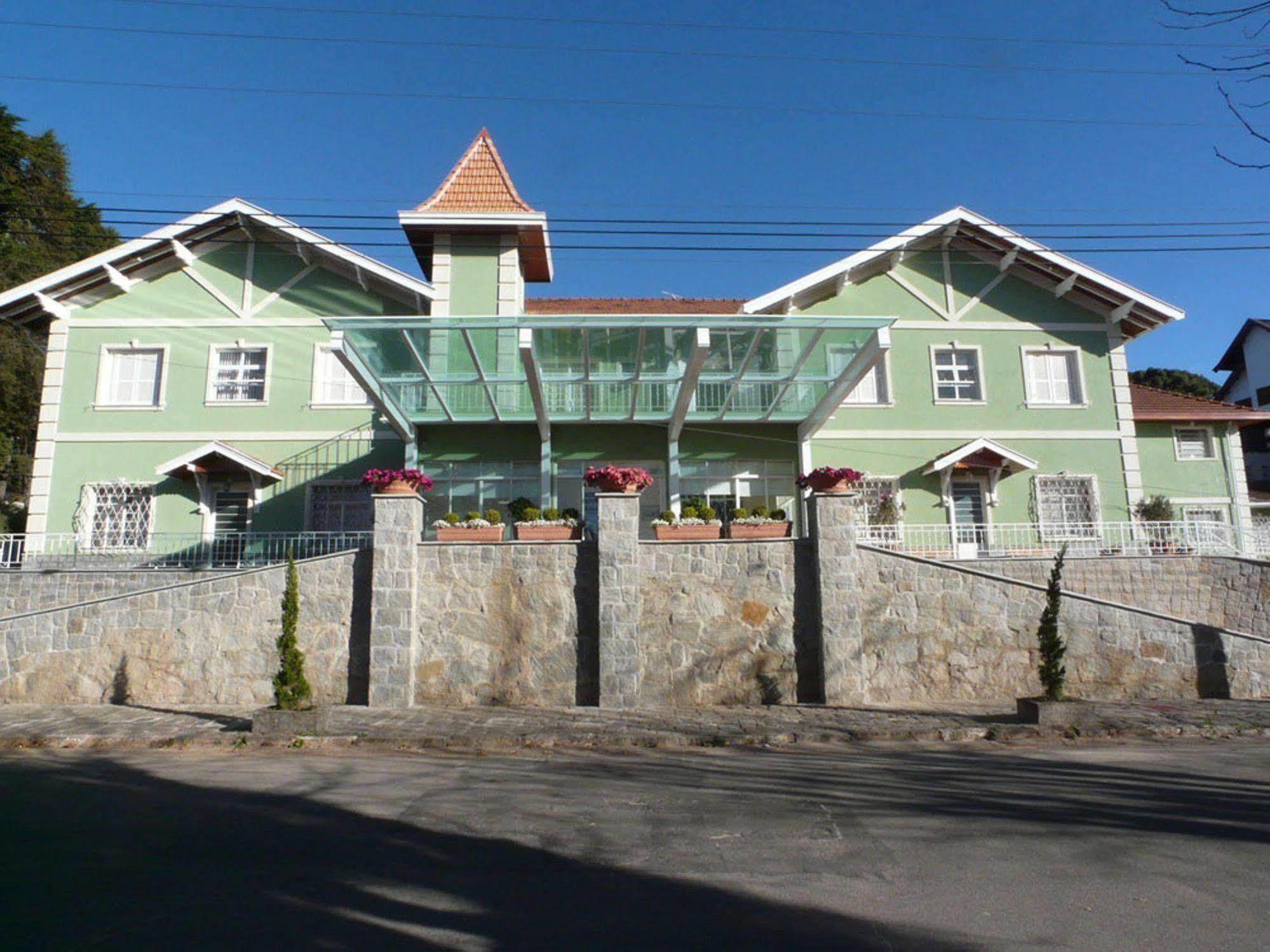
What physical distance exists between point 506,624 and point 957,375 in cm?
1344

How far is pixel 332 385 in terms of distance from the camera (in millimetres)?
19500

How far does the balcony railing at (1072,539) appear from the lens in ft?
54.2

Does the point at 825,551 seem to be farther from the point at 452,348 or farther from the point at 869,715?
the point at 452,348

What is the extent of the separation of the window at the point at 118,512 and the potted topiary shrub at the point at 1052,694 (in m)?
17.5

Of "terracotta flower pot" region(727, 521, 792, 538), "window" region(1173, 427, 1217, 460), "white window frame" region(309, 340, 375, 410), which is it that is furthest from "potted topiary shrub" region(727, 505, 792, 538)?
"window" region(1173, 427, 1217, 460)

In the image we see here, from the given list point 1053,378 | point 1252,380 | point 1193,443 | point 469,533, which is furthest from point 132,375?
point 1252,380

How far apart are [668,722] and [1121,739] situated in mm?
5100

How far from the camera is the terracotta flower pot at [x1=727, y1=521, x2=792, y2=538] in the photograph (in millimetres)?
12617

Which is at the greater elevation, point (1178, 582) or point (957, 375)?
point (957, 375)

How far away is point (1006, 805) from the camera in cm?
630

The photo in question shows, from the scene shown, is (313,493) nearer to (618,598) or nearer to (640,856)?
(618,598)

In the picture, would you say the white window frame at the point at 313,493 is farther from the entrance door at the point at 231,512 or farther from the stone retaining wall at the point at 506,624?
the stone retaining wall at the point at 506,624

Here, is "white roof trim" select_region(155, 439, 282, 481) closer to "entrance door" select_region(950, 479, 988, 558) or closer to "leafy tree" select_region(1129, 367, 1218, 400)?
"entrance door" select_region(950, 479, 988, 558)

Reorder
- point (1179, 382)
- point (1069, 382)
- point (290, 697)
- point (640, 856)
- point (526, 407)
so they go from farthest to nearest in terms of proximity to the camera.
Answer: point (1179, 382)
point (1069, 382)
point (526, 407)
point (290, 697)
point (640, 856)
